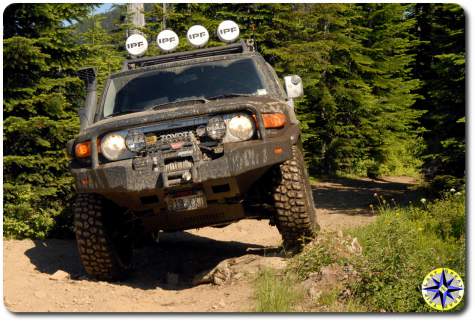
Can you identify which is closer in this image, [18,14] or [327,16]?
[18,14]

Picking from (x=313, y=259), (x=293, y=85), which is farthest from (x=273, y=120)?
(x=313, y=259)

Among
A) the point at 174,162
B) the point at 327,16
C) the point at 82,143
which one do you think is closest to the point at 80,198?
the point at 82,143

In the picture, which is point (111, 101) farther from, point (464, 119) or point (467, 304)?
point (464, 119)

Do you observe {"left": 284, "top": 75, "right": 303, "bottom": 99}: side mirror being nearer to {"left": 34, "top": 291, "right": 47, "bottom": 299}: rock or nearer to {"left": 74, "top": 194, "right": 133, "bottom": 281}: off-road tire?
{"left": 74, "top": 194, "right": 133, "bottom": 281}: off-road tire

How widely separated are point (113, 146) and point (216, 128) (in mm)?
984

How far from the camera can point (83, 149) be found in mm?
5637

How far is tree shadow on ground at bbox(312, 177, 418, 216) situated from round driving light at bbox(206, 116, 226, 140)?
5.47 meters

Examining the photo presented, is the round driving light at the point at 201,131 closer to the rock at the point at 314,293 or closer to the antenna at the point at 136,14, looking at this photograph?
the rock at the point at 314,293

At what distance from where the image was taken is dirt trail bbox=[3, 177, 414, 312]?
531 cm

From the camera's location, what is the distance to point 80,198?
628cm

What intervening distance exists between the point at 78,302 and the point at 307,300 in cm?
205

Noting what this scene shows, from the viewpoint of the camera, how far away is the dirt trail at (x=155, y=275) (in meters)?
5.31

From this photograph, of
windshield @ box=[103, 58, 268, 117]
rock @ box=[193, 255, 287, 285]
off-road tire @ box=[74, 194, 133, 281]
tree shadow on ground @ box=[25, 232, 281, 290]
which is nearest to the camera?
rock @ box=[193, 255, 287, 285]

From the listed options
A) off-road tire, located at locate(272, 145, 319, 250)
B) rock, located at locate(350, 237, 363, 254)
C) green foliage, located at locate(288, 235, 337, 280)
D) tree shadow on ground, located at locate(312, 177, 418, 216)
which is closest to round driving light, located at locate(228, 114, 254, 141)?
off-road tire, located at locate(272, 145, 319, 250)
